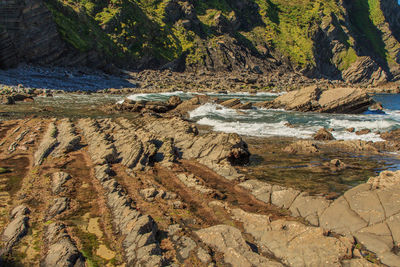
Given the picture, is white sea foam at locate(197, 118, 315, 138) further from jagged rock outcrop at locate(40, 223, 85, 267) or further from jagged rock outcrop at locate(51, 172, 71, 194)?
jagged rock outcrop at locate(40, 223, 85, 267)

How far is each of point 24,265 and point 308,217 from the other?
9.10m

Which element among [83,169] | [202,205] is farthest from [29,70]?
[202,205]

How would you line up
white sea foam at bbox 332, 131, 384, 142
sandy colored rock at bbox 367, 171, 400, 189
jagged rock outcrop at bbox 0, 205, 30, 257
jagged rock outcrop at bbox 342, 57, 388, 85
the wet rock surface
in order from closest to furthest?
the wet rock surface, jagged rock outcrop at bbox 0, 205, 30, 257, sandy colored rock at bbox 367, 171, 400, 189, white sea foam at bbox 332, 131, 384, 142, jagged rock outcrop at bbox 342, 57, 388, 85

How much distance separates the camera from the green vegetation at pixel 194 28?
90.0 meters

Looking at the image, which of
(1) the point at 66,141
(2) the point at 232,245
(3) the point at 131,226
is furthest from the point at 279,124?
(3) the point at 131,226

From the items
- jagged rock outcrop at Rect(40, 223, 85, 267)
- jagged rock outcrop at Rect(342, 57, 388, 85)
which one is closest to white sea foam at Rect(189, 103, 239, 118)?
jagged rock outcrop at Rect(40, 223, 85, 267)

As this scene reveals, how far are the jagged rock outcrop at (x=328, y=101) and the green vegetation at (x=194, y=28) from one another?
61154mm

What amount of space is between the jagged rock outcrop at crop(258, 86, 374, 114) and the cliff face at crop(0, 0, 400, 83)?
58311 mm

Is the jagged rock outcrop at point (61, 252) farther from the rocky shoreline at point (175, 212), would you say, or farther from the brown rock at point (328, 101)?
the brown rock at point (328, 101)

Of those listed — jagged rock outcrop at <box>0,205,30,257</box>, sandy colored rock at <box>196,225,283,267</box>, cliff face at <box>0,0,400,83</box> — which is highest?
cliff face at <box>0,0,400,83</box>

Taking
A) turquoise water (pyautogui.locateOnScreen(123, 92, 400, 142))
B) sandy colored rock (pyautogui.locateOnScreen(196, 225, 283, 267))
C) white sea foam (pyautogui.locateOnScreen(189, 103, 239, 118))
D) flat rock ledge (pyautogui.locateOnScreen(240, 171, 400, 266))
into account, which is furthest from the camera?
white sea foam (pyautogui.locateOnScreen(189, 103, 239, 118))

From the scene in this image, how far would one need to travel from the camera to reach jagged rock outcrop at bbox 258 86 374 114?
138 ft

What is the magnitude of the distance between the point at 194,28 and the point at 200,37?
17.7ft

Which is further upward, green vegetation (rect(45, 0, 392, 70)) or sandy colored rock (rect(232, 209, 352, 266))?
green vegetation (rect(45, 0, 392, 70))
